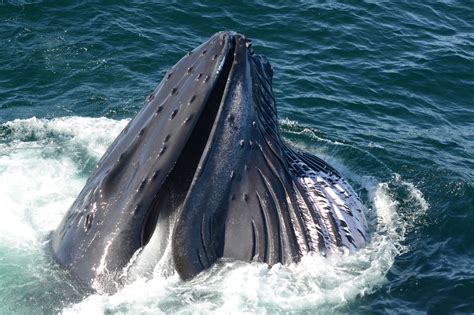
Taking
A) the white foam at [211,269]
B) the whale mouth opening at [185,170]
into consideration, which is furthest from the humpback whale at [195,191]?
the white foam at [211,269]

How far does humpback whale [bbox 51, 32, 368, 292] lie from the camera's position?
938 cm

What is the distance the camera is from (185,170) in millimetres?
9703

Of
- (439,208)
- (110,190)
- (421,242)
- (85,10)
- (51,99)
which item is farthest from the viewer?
(85,10)

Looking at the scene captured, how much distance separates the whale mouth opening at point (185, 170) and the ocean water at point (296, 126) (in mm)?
858

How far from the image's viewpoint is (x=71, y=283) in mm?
9656

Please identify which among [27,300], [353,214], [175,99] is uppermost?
[175,99]

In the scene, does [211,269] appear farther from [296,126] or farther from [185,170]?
[296,126]

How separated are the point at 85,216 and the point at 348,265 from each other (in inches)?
153

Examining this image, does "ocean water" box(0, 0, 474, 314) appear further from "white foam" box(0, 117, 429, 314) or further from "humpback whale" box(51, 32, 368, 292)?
"humpback whale" box(51, 32, 368, 292)

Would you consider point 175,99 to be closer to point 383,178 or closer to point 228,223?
point 228,223

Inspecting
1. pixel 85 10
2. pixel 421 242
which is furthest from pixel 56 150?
pixel 85 10

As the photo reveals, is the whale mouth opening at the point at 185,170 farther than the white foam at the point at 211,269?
No

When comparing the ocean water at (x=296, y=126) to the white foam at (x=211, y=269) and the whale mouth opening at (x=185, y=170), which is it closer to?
the white foam at (x=211, y=269)

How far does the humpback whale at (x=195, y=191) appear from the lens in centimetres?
938
